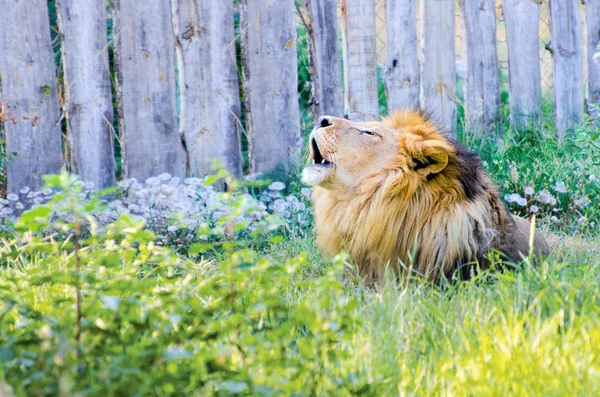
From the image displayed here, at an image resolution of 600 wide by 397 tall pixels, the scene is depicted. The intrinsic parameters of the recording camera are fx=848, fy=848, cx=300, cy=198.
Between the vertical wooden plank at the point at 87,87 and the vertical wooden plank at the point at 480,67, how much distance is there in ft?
7.92

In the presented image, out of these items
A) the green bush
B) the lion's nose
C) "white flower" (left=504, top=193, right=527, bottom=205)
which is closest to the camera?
the green bush

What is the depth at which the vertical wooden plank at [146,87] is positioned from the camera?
194 inches

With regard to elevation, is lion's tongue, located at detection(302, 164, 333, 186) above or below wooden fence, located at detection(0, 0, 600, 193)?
below

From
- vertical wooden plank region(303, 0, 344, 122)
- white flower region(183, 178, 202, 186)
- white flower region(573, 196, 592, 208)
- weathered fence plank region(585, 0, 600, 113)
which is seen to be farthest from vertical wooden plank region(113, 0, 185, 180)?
weathered fence plank region(585, 0, 600, 113)

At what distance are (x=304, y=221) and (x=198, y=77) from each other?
1158 millimetres

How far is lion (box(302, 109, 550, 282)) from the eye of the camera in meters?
3.48

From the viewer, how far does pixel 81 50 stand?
4.84 metres

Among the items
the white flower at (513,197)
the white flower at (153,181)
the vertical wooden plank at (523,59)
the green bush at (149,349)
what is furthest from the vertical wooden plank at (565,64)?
the green bush at (149,349)

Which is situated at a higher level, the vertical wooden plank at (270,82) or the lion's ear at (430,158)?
the vertical wooden plank at (270,82)

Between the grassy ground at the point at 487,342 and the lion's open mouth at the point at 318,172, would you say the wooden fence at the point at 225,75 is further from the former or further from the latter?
the grassy ground at the point at 487,342

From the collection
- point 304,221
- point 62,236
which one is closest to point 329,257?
point 304,221

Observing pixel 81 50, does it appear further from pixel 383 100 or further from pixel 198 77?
pixel 383 100

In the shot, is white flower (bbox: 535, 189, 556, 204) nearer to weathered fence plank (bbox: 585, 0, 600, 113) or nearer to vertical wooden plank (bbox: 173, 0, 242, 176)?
weathered fence plank (bbox: 585, 0, 600, 113)

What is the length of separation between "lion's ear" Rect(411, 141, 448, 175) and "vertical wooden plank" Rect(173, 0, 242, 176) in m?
1.90
